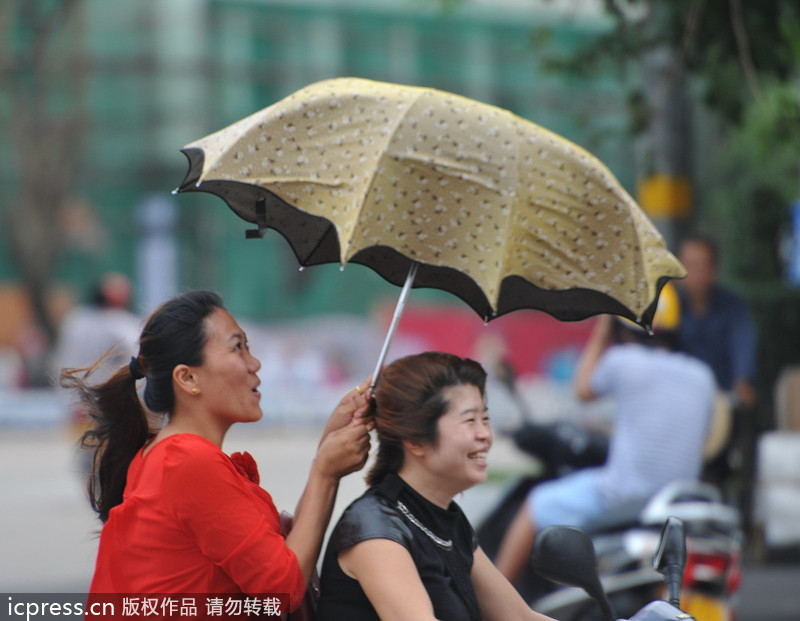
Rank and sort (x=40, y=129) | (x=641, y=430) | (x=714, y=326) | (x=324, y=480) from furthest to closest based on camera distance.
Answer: (x=40, y=129)
(x=714, y=326)
(x=641, y=430)
(x=324, y=480)

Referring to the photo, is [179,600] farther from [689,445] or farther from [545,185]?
[689,445]

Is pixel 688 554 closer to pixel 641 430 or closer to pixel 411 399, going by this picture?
pixel 641 430

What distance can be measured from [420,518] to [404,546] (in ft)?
0.47

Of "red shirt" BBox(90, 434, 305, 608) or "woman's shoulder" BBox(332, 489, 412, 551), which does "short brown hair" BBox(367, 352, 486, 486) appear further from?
"red shirt" BBox(90, 434, 305, 608)

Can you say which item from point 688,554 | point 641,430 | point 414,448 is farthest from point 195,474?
point 641,430

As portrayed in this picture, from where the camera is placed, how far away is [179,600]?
2.54 metres

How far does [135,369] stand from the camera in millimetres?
2850

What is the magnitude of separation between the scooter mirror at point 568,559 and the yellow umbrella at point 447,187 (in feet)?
1.68

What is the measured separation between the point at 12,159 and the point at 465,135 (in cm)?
2808

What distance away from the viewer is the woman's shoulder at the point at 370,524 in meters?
2.56

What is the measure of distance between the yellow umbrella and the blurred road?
2.47 feet

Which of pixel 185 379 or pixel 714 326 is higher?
pixel 185 379

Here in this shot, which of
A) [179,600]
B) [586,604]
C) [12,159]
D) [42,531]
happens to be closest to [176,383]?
[179,600]

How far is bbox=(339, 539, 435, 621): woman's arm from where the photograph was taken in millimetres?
2469
